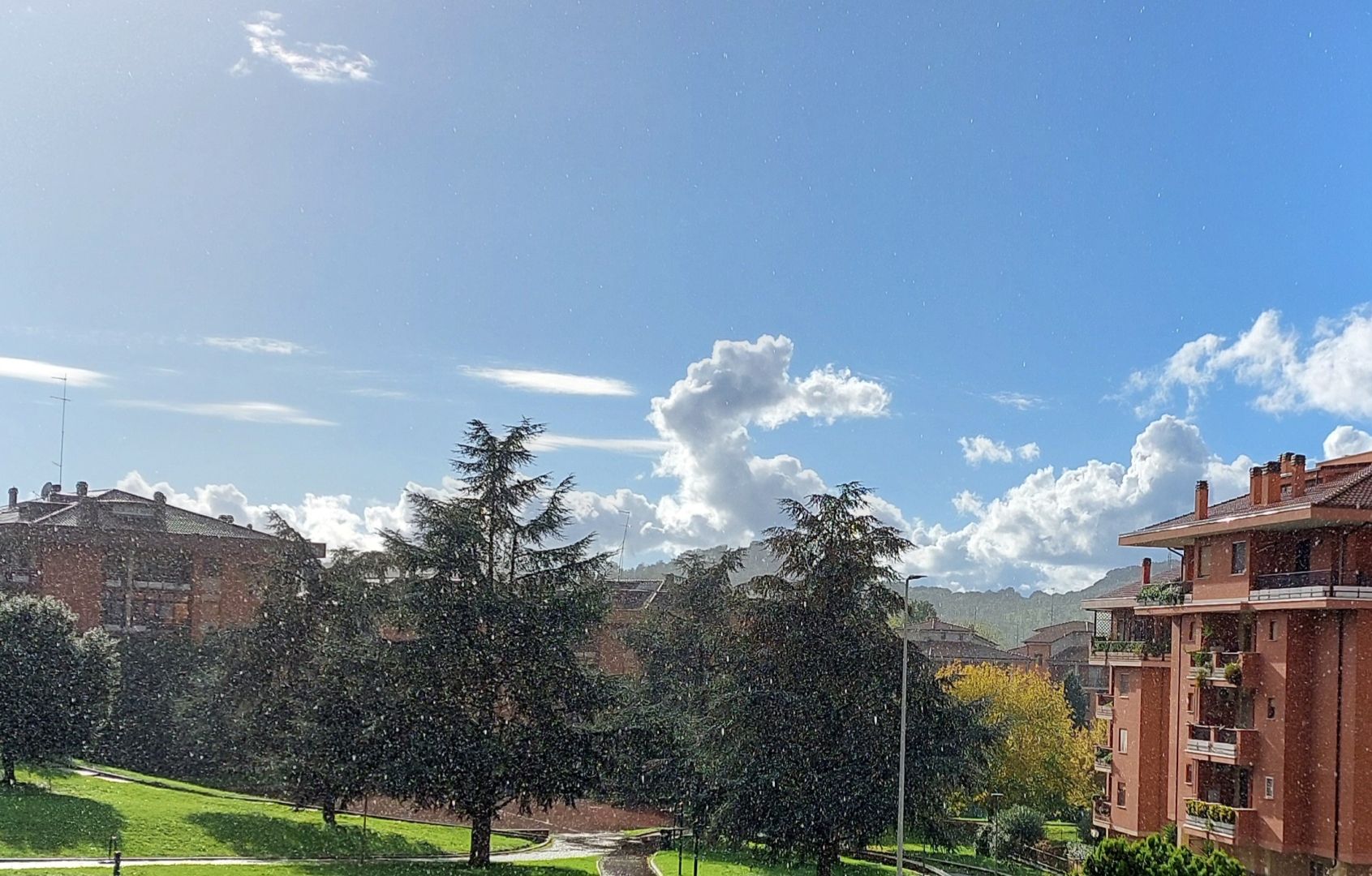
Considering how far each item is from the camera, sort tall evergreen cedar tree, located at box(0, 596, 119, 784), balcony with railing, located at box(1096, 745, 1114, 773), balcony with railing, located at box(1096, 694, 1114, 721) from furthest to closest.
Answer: balcony with railing, located at box(1096, 694, 1114, 721) < balcony with railing, located at box(1096, 745, 1114, 773) < tall evergreen cedar tree, located at box(0, 596, 119, 784)

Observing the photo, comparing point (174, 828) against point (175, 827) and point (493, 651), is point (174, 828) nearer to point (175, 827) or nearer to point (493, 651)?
point (175, 827)

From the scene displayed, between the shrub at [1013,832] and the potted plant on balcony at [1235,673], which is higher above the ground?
the potted plant on balcony at [1235,673]

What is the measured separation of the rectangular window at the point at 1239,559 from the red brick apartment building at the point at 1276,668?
54mm

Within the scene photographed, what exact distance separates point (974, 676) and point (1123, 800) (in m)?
20.3

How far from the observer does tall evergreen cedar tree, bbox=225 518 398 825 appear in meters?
32.9

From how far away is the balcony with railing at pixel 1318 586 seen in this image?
29453 millimetres

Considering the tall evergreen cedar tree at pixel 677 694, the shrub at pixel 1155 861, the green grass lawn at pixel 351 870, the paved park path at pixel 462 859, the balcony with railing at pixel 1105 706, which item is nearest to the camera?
the shrub at pixel 1155 861

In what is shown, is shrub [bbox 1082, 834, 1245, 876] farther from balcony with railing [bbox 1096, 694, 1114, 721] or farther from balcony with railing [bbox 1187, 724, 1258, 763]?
balcony with railing [bbox 1096, 694, 1114, 721]

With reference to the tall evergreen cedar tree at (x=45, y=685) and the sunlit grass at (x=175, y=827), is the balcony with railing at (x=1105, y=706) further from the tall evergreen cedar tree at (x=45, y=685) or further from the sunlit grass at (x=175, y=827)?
the tall evergreen cedar tree at (x=45, y=685)

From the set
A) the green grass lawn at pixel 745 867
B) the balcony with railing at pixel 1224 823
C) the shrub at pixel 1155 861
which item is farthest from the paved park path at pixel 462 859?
the shrub at pixel 1155 861

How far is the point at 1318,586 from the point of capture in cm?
2994

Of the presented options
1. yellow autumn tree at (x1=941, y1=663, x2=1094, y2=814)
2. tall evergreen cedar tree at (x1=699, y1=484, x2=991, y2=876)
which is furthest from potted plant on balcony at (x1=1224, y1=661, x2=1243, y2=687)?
yellow autumn tree at (x1=941, y1=663, x2=1094, y2=814)

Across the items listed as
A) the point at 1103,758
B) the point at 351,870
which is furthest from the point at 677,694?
the point at 351,870

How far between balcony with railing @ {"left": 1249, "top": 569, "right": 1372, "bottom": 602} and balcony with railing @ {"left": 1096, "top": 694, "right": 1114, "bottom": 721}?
11.5 metres
